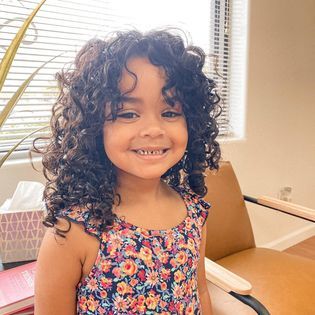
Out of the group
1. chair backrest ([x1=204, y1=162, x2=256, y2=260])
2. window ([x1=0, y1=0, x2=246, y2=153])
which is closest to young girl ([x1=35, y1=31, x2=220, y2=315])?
window ([x1=0, y1=0, x2=246, y2=153])

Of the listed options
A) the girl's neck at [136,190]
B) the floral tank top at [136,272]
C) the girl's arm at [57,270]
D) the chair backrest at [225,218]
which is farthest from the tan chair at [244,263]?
the girl's arm at [57,270]

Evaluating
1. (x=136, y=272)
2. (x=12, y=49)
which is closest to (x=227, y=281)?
(x=136, y=272)

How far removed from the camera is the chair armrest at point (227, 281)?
965 mm

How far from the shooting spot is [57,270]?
26.7 inches

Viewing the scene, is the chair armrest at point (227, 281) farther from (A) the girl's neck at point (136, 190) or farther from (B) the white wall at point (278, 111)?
(B) the white wall at point (278, 111)

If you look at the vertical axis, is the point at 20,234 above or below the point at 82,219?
below

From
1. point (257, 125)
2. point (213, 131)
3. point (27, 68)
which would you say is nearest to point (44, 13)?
point (27, 68)

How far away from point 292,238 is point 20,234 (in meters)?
2.26

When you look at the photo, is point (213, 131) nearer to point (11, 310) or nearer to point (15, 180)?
point (11, 310)

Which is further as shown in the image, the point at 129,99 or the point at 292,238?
the point at 292,238

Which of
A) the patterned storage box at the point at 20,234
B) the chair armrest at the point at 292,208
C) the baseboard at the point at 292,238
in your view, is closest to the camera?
the patterned storage box at the point at 20,234

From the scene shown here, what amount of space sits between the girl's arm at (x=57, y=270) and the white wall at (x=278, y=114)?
148cm

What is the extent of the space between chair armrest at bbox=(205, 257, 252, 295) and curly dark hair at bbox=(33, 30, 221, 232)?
0.46 metres

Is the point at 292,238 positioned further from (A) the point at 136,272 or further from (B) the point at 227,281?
(A) the point at 136,272
